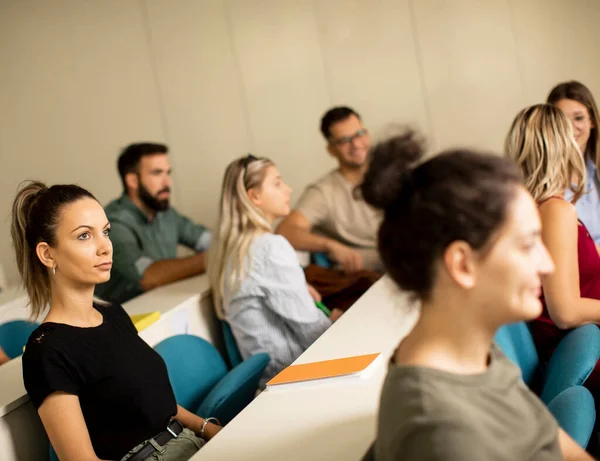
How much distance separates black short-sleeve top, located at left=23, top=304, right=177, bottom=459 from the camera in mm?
1719

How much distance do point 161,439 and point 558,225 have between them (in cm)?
119

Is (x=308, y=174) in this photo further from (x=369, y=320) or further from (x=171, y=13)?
(x=369, y=320)

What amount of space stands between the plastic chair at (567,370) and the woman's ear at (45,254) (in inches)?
44.5

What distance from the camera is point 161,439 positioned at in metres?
1.88

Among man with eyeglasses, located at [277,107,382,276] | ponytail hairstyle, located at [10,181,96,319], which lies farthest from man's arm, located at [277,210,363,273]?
ponytail hairstyle, located at [10,181,96,319]

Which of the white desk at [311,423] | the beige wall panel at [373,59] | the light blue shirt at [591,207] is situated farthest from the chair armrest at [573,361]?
the beige wall panel at [373,59]

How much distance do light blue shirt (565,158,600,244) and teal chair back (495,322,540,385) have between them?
1.06 meters

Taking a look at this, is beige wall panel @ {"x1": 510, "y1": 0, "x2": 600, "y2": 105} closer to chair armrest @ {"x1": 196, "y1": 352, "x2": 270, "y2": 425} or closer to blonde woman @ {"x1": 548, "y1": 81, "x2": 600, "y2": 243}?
blonde woman @ {"x1": 548, "y1": 81, "x2": 600, "y2": 243}

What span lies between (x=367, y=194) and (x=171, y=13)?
14.1ft

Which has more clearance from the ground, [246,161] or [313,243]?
[246,161]

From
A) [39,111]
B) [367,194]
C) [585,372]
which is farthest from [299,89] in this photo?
[367,194]

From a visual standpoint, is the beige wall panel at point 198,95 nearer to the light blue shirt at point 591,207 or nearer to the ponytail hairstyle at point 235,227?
the ponytail hairstyle at point 235,227

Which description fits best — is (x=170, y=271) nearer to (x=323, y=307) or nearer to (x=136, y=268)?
(x=136, y=268)

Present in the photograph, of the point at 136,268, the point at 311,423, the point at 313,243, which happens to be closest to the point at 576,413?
the point at 311,423
